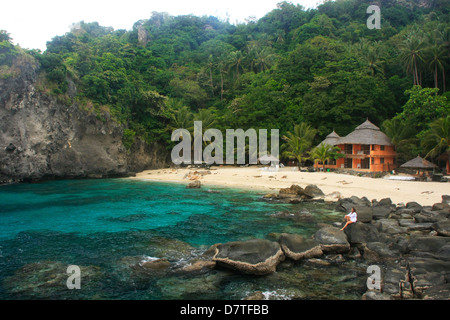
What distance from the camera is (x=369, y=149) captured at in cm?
2864

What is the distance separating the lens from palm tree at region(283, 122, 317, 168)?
30.7 meters

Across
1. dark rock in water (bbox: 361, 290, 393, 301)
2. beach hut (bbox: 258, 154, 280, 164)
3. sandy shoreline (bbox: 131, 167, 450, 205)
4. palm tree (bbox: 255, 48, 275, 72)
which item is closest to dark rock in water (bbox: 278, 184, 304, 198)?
sandy shoreline (bbox: 131, 167, 450, 205)

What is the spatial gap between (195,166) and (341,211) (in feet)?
78.5

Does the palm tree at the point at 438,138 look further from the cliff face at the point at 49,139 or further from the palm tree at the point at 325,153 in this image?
the cliff face at the point at 49,139

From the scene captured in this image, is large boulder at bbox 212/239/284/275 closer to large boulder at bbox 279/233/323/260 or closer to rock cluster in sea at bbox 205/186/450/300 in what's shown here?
rock cluster in sea at bbox 205/186/450/300

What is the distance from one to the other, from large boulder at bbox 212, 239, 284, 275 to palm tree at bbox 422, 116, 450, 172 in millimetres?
20168

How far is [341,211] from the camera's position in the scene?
15.0 meters

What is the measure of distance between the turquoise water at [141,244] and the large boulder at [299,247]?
0.40 meters

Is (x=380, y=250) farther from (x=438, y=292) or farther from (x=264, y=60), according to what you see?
(x=264, y=60)

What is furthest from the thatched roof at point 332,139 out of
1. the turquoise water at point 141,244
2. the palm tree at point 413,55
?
the turquoise water at point 141,244

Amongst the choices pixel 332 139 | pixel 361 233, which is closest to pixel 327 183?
pixel 332 139

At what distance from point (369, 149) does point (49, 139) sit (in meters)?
32.0
